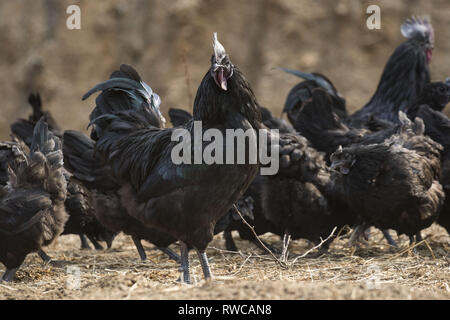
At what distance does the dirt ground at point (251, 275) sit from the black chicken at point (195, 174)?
461 mm

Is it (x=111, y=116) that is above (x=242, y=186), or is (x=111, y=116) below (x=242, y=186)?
above

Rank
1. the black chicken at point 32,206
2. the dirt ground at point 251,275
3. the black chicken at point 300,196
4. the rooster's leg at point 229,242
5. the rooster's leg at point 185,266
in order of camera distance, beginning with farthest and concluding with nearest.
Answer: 1. the rooster's leg at point 229,242
2. the black chicken at point 300,196
3. the black chicken at point 32,206
4. the rooster's leg at point 185,266
5. the dirt ground at point 251,275

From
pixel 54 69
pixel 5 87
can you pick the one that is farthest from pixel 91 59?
pixel 5 87

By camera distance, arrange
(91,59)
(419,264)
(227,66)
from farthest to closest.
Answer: (91,59) < (419,264) < (227,66)

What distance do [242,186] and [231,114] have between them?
0.56 m

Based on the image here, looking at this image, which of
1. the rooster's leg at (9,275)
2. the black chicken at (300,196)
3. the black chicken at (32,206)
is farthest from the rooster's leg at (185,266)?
the rooster's leg at (9,275)

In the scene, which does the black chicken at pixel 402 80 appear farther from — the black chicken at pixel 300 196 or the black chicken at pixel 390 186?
the black chicken at pixel 390 186

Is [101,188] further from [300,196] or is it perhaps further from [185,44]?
[185,44]

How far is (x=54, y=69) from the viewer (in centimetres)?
1489

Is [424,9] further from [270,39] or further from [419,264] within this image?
[419,264]

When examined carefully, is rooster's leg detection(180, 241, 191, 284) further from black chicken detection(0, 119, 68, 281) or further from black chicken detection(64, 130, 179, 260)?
black chicken detection(0, 119, 68, 281)

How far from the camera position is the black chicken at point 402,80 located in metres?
8.25

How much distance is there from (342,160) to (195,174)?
216 cm
